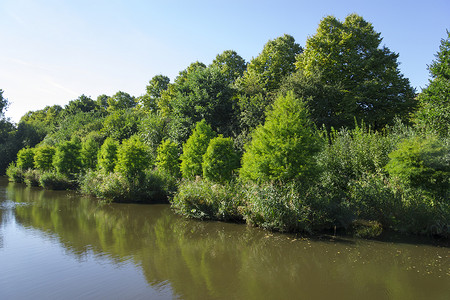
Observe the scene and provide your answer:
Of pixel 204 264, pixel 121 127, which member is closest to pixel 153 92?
pixel 121 127

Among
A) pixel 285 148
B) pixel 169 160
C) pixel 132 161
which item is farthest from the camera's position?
pixel 169 160

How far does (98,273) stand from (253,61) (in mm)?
26005

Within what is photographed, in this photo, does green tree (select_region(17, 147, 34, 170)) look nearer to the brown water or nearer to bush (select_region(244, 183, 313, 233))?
the brown water

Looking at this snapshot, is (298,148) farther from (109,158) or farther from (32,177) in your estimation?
(32,177)

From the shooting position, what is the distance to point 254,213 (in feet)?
42.9

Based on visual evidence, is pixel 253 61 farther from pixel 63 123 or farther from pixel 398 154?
pixel 63 123

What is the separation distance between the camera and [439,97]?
15109 millimetres

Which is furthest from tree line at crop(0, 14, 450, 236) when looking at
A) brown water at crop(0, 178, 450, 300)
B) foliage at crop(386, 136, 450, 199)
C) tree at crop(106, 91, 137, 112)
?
tree at crop(106, 91, 137, 112)

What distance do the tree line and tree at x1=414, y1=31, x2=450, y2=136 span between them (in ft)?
0.19

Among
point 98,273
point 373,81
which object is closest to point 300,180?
point 98,273

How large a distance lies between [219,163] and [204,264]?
743 cm

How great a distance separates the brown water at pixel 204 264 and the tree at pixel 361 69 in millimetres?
14709

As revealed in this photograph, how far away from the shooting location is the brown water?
7531 millimetres

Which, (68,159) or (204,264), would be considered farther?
(68,159)
